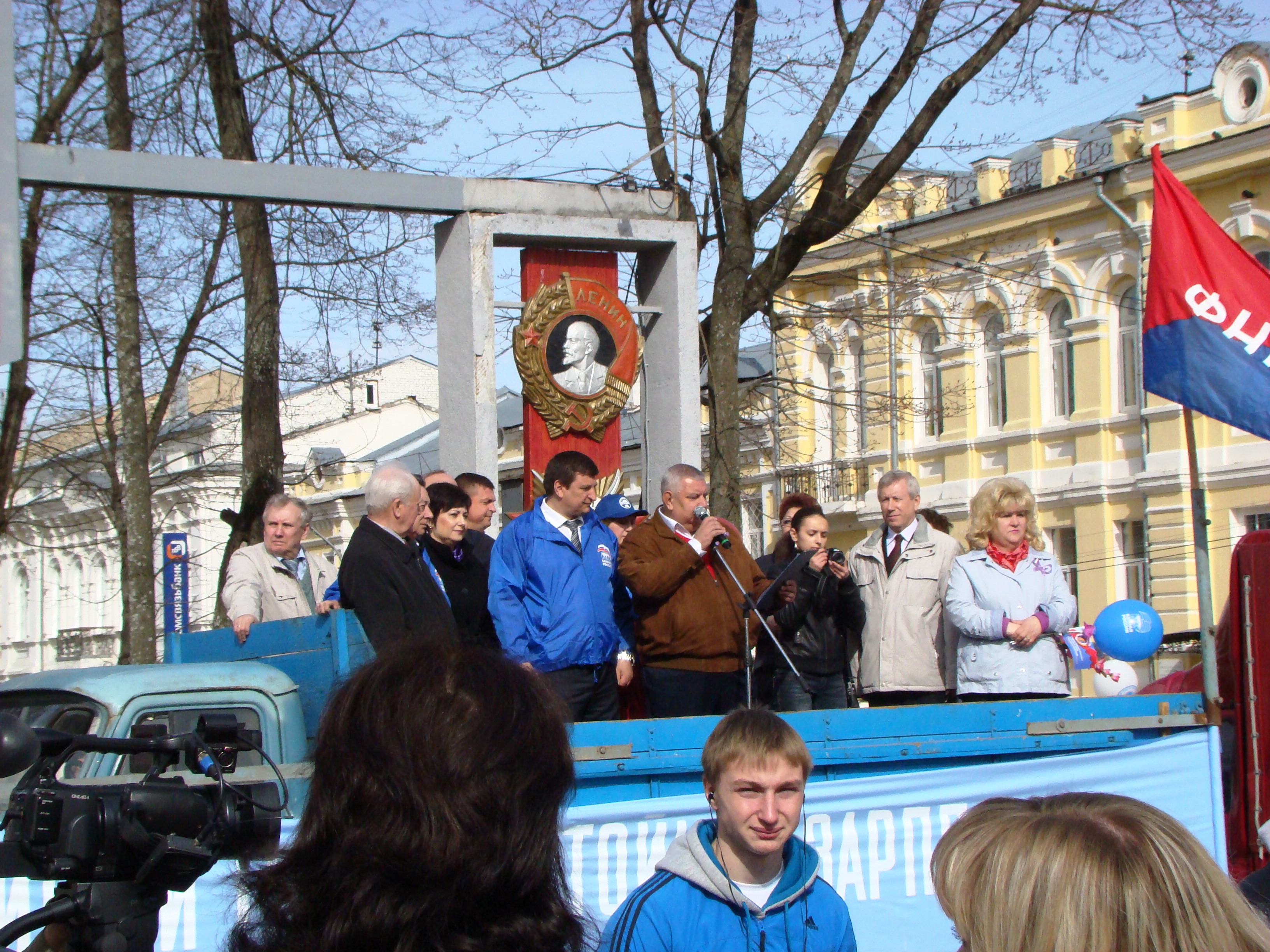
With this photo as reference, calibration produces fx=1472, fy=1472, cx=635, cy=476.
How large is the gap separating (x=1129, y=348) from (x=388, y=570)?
87.7 ft

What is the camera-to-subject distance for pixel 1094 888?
1.88 m

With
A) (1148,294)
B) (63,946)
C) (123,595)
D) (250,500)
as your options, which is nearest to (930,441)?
(123,595)

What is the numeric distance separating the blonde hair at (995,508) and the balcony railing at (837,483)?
26878 millimetres

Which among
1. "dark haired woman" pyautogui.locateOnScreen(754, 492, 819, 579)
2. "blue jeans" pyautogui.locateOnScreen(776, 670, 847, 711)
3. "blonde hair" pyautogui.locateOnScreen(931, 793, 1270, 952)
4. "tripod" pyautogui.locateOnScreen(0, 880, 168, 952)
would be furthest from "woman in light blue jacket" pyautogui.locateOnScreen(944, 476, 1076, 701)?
"tripod" pyautogui.locateOnScreen(0, 880, 168, 952)

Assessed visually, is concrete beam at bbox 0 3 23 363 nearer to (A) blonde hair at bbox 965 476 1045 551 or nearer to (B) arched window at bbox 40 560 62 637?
(A) blonde hair at bbox 965 476 1045 551

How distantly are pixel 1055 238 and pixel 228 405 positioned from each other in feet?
57.5

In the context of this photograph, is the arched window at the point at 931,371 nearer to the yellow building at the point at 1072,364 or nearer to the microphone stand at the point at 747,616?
the yellow building at the point at 1072,364

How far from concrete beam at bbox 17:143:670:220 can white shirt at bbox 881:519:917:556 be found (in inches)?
105

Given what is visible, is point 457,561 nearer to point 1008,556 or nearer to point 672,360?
point 1008,556

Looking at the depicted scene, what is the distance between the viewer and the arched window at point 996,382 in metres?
32.7

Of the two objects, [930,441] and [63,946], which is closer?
[63,946]

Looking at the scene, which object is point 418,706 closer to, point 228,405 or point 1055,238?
point 228,405

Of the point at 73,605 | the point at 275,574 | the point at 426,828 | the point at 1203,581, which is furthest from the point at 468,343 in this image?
the point at 73,605

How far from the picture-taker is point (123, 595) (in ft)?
53.2
